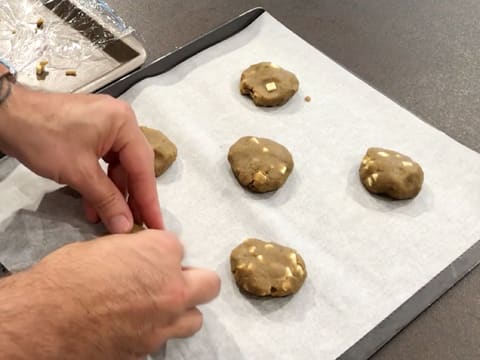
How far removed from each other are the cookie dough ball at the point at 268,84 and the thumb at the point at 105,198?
47 cm

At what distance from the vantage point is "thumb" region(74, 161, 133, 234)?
974mm

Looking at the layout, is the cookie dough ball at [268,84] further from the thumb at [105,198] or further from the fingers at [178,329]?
the fingers at [178,329]

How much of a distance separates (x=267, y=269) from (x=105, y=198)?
318 mm

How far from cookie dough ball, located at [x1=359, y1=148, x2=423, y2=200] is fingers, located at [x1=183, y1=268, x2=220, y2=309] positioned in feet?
1.52

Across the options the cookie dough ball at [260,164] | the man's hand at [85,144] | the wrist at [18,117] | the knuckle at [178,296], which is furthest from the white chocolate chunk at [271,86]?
the knuckle at [178,296]

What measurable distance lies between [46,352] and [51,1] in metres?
1.15

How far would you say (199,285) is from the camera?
33.0 inches

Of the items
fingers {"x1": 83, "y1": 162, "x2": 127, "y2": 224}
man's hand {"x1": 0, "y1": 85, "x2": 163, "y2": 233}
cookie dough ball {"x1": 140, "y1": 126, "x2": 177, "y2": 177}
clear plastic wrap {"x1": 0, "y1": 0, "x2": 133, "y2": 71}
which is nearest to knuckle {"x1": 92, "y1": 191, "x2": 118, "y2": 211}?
man's hand {"x1": 0, "y1": 85, "x2": 163, "y2": 233}

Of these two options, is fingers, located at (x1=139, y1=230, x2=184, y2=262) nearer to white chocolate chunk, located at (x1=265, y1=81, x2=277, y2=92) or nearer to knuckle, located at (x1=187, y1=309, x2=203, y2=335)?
knuckle, located at (x1=187, y1=309, x2=203, y2=335)

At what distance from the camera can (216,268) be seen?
1.08 meters

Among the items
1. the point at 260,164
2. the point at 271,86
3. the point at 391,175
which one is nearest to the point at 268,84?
the point at 271,86

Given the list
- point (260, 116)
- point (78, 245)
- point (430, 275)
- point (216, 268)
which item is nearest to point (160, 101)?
point (260, 116)

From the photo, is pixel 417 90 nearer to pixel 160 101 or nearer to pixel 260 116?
pixel 260 116

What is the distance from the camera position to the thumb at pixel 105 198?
3.20 ft
